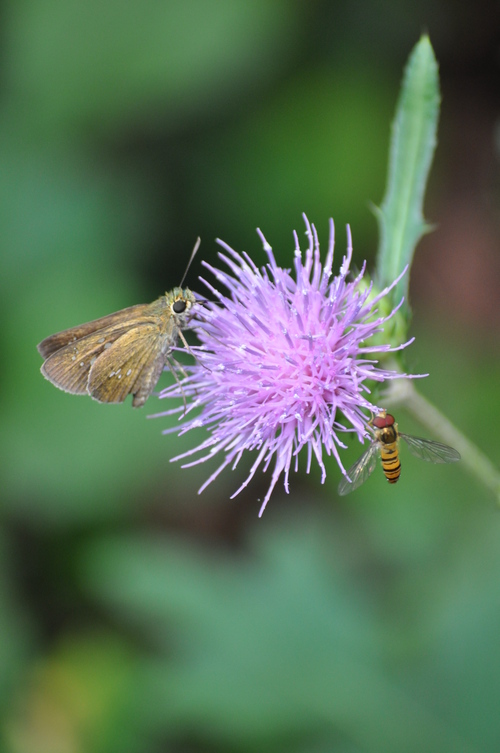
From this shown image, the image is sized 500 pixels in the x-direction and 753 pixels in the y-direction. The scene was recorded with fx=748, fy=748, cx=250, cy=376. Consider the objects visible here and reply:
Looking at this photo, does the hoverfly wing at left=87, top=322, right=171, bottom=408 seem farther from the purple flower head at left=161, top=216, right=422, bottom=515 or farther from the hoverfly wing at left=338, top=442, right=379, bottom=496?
the hoverfly wing at left=338, top=442, right=379, bottom=496

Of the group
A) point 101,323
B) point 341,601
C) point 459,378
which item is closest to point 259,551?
point 341,601

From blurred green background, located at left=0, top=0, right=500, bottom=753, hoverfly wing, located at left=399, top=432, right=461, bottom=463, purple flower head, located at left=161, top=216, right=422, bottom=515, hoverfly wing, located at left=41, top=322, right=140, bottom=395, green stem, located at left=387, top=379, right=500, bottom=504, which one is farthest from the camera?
blurred green background, located at left=0, top=0, right=500, bottom=753

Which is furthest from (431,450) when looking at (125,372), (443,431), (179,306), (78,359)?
(78,359)

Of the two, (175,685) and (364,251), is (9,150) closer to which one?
(364,251)

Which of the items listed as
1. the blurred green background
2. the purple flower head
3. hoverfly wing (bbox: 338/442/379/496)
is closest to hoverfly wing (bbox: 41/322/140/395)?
the purple flower head

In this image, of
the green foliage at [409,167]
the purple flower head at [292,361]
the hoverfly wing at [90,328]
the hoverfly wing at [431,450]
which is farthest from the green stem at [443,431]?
the hoverfly wing at [90,328]

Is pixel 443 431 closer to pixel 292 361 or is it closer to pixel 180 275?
pixel 292 361

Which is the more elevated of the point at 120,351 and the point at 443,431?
the point at 443,431
